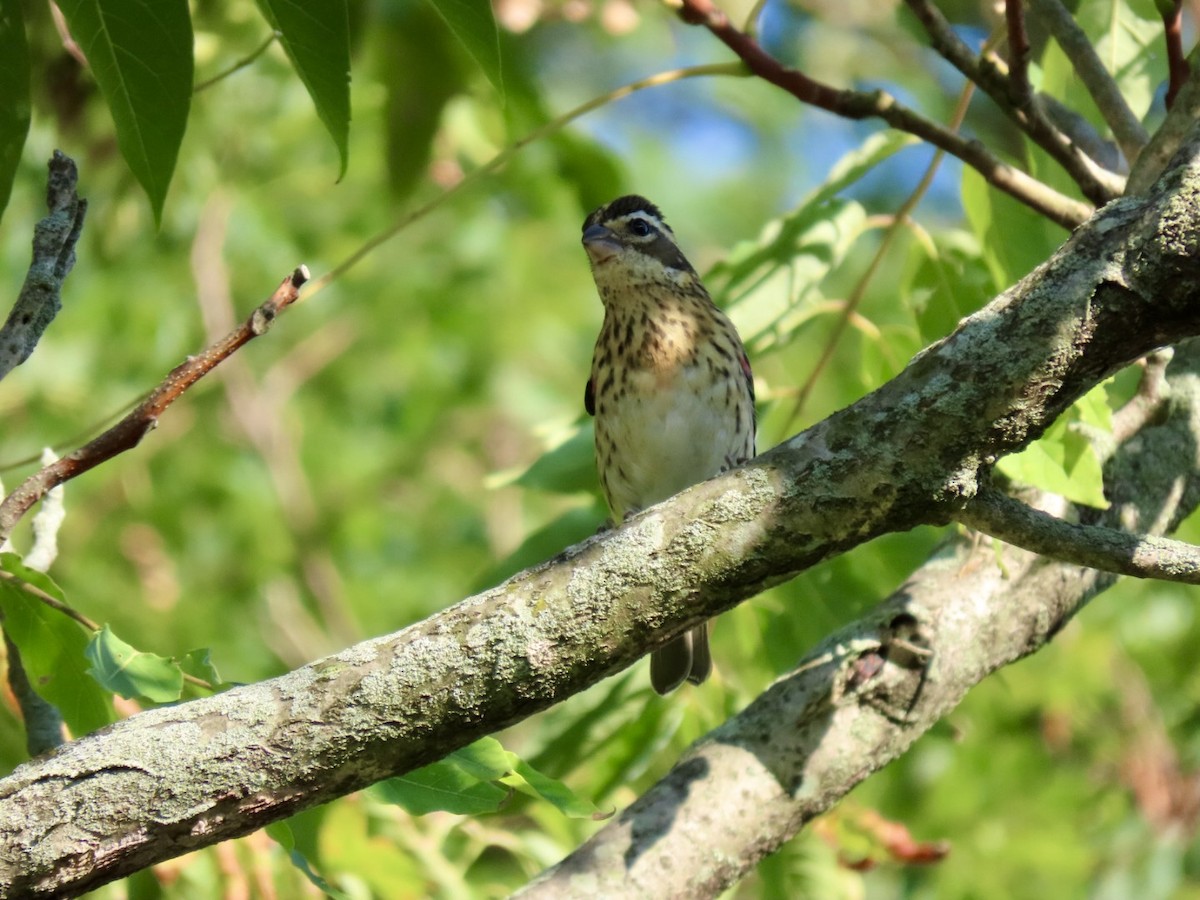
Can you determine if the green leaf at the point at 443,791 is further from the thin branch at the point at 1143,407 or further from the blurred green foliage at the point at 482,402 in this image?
the thin branch at the point at 1143,407

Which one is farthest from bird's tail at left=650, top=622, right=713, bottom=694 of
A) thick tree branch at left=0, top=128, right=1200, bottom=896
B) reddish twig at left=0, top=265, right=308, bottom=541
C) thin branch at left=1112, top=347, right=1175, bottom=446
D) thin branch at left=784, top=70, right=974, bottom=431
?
reddish twig at left=0, top=265, right=308, bottom=541

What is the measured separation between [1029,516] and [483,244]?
5.92m

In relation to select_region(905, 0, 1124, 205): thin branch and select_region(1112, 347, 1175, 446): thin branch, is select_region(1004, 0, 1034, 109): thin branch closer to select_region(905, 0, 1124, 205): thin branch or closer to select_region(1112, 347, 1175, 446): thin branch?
select_region(905, 0, 1124, 205): thin branch

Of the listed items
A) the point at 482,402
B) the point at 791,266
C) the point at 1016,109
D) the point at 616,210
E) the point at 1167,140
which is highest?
the point at 482,402

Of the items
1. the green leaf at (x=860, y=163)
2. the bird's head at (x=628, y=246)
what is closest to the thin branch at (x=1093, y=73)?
the green leaf at (x=860, y=163)

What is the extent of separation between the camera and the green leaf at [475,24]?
8.93 ft

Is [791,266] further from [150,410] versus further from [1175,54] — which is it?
[150,410]

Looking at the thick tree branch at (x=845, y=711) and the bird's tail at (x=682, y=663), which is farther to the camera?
the bird's tail at (x=682, y=663)

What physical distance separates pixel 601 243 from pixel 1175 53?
243 cm

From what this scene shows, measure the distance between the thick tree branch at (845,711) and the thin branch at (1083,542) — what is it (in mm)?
1025

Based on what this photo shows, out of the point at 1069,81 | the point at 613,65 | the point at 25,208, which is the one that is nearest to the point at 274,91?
the point at 25,208

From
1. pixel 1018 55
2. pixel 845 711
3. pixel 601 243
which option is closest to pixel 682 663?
pixel 845 711

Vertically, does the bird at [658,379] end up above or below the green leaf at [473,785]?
above

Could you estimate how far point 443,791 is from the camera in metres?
2.46
